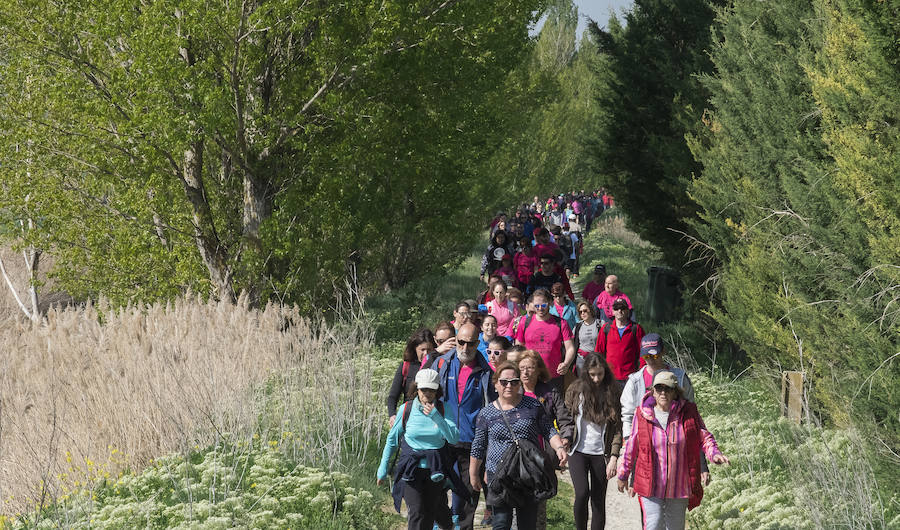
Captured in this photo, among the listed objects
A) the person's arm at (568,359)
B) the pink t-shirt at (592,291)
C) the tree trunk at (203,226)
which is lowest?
the person's arm at (568,359)

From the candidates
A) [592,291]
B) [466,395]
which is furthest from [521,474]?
[592,291]

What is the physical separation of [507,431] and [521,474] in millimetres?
311

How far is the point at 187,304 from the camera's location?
47.5 feet

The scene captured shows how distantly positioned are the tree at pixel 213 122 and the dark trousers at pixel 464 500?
27.1ft

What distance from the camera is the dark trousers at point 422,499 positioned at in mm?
7164

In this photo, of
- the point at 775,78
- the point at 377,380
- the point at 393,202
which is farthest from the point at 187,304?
the point at 775,78

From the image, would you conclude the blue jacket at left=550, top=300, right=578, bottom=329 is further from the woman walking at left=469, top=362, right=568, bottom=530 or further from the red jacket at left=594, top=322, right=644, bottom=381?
the woman walking at left=469, top=362, right=568, bottom=530

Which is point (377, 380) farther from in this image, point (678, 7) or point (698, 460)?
point (678, 7)

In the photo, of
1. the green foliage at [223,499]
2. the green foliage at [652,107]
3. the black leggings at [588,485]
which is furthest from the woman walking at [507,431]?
the green foliage at [652,107]

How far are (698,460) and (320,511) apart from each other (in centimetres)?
297

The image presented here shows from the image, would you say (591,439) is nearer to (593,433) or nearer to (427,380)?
(593,433)

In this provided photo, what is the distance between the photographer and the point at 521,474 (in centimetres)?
674

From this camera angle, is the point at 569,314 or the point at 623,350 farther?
the point at 569,314

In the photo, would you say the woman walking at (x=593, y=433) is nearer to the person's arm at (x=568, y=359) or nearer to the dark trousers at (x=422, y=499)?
the dark trousers at (x=422, y=499)
